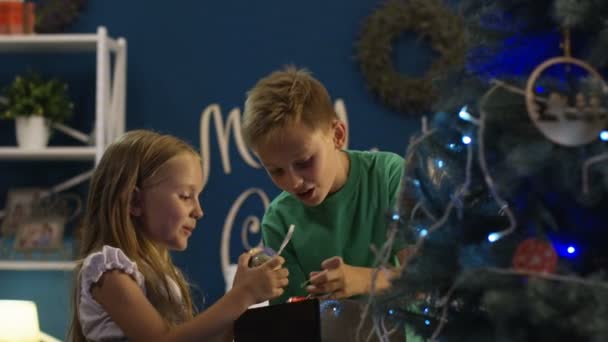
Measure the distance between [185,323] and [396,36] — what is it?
112 inches

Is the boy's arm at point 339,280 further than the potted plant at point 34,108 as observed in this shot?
No

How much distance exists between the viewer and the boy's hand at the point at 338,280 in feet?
5.89

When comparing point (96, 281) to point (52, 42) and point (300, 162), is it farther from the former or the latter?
point (52, 42)

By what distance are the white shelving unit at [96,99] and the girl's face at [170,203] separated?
2.19m

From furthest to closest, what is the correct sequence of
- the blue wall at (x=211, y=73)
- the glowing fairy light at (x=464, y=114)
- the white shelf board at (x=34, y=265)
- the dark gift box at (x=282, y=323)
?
the blue wall at (x=211, y=73) → the white shelf board at (x=34, y=265) → the dark gift box at (x=282, y=323) → the glowing fairy light at (x=464, y=114)

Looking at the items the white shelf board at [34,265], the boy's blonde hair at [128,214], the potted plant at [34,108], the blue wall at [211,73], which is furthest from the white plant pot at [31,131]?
the boy's blonde hair at [128,214]

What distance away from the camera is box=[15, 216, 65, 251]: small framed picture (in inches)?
170

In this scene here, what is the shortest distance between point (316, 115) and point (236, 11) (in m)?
2.53

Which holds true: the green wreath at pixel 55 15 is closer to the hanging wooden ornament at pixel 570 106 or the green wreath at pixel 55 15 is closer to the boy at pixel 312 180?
the boy at pixel 312 180

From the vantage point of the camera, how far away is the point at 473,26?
139cm

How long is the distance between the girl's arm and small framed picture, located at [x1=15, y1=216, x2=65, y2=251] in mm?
2543

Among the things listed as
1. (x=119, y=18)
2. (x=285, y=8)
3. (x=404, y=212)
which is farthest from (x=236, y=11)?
(x=404, y=212)

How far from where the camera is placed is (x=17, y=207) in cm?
446

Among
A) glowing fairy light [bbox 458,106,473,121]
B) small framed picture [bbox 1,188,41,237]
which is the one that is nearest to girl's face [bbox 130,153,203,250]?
glowing fairy light [bbox 458,106,473,121]
